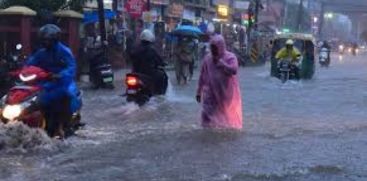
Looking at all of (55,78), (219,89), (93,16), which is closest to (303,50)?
(93,16)

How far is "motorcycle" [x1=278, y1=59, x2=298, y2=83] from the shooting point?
23219 millimetres

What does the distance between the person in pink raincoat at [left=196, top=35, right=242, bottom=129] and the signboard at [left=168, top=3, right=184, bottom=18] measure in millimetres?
36402

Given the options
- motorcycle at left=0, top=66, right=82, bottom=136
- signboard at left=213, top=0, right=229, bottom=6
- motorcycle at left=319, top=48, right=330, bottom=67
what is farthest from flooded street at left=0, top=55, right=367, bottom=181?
signboard at left=213, top=0, right=229, bottom=6

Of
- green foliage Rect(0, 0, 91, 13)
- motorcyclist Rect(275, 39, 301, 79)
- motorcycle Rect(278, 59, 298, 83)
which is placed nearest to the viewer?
green foliage Rect(0, 0, 91, 13)

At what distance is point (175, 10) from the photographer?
157 ft

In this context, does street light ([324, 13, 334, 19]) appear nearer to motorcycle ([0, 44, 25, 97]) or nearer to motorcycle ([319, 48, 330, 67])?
motorcycle ([319, 48, 330, 67])

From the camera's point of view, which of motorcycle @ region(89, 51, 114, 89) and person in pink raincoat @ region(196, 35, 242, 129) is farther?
motorcycle @ region(89, 51, 114, 89)

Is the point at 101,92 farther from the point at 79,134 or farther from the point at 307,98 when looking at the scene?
the point at 79,134

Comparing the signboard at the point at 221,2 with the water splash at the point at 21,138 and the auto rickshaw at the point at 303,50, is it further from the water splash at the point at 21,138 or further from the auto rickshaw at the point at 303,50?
the water splash at the point at 21,138

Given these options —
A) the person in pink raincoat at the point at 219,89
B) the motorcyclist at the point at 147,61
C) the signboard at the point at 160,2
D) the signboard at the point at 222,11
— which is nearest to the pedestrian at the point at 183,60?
the motorcyclist at the point at 147,61

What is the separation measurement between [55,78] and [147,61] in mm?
4732

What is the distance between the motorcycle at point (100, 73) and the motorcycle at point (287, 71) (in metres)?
5.51

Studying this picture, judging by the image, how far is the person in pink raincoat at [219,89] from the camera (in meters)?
10.6

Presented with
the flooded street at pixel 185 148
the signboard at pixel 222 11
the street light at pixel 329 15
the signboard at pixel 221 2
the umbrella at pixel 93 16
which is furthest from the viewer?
the street light at pixel 329 15
